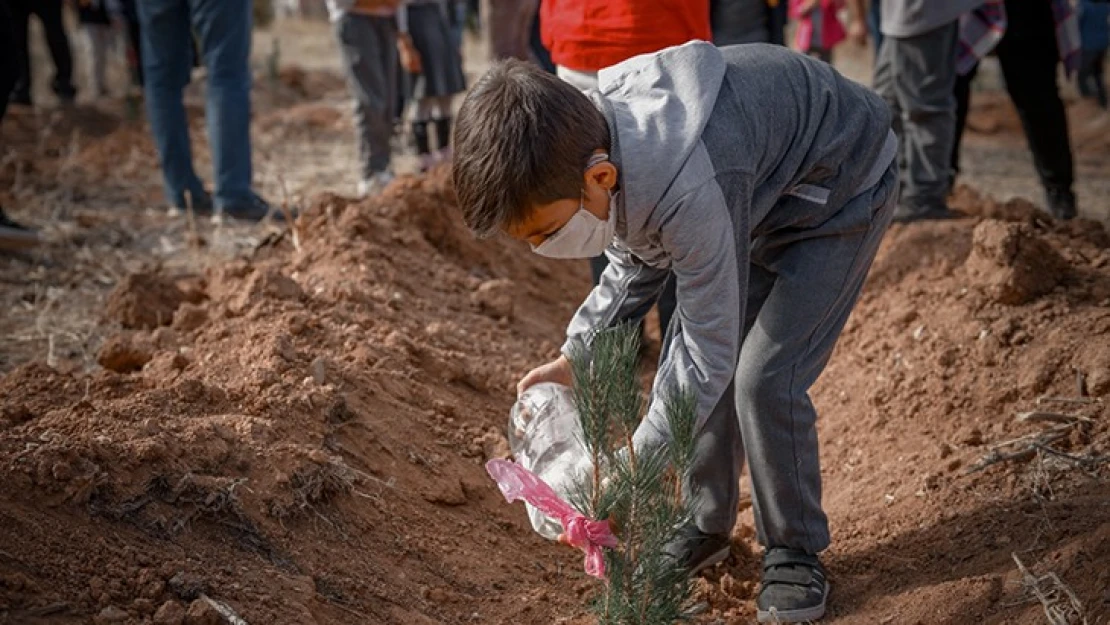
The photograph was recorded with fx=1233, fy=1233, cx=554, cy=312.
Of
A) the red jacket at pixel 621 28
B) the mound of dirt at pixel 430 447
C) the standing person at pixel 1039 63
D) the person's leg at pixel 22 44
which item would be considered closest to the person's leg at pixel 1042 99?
the standing person at pixel 1039 63

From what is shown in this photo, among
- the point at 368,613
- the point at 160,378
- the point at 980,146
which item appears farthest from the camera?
the point at 980,146

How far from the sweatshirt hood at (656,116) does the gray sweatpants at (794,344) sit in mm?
430

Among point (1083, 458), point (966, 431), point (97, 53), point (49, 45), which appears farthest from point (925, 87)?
point (97, 53)

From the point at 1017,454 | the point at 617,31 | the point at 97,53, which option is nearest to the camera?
the point at 1017,454

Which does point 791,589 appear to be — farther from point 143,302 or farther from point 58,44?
point 58,44

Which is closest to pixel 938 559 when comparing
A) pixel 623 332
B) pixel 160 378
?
pixel 623 332

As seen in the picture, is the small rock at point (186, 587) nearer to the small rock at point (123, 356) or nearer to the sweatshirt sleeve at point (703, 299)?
the sweatshirt sleeve at point (703, 299)

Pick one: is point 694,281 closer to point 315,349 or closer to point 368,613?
point 368,613

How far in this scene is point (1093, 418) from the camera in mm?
3545

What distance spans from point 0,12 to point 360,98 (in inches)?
78.2

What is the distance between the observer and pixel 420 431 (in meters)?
3.77

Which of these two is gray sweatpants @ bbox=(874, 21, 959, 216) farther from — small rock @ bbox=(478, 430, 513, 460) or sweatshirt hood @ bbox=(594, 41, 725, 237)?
sweatshirt hood @ bbox=(594, 41, 725, 237)

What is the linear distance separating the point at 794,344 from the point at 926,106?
2.58 metres

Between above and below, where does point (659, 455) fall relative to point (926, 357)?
above
